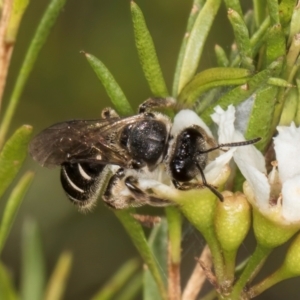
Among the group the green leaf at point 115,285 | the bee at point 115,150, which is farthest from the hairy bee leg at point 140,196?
the green leaf at point 115,285

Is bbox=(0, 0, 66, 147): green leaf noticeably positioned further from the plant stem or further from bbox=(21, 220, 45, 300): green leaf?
the plant stem

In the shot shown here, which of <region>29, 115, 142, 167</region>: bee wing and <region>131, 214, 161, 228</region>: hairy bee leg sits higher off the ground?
<region>29, 115, 142, 167</region>: bee wing

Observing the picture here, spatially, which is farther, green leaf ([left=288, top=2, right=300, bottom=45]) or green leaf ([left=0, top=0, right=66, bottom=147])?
green leaf ([left=0, top=0, right=66, bottom=147])

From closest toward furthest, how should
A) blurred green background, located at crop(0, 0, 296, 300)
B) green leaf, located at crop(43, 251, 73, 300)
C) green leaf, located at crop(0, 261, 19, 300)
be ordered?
green leaf, located at crop(0, 261, 19, 300)
green leaf, located at crop(43, 251, 73, 300)
blurred green background, located at crop(0, 0, 296, 300)

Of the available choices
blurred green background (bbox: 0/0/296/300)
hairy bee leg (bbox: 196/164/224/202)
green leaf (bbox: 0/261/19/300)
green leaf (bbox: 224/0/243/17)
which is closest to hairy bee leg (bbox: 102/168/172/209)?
hairy bee leg (bbox: 196/164/224/202)

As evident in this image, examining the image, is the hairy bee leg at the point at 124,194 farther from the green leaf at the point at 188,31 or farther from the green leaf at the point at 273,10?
the green leaf at the point at 273,10

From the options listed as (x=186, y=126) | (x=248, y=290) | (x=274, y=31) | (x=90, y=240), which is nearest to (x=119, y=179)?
(x=186, y=126)
